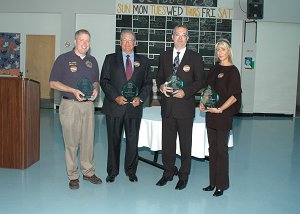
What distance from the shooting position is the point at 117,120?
3.94m

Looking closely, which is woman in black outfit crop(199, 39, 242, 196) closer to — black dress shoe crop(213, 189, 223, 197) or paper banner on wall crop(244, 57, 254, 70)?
black dress shoe crop(213, 189, 223, 197)

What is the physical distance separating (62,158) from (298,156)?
3527 mm

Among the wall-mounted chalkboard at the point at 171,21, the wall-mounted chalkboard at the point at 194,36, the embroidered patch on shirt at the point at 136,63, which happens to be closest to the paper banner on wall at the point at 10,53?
the wall-mounted chalkboard at the point at 171,21

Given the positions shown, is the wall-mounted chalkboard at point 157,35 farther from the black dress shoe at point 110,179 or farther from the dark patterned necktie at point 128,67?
the black dress shoe at point 110,179

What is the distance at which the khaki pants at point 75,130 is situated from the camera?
12.2 ft

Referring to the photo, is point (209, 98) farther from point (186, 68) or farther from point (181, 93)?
point (186, 68)

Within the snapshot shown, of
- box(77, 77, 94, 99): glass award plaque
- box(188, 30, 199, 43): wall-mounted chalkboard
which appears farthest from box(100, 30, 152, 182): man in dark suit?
box(188, 30, 199, 43): wall-mounted chalkboard

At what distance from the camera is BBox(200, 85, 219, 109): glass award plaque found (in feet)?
11.7

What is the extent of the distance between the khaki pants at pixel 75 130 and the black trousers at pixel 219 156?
47.8 inches

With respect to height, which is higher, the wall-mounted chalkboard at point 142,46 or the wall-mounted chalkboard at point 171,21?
the wall-mounted chalkboard at point 171,21

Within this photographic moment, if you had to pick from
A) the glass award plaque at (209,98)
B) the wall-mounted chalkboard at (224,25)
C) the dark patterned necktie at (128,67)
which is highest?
the wall-mounted chalkboard at (224,25)

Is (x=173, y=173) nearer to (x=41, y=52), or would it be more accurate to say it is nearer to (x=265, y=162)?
(x=265, y=162)

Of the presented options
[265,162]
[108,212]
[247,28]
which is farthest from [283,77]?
[108,212]

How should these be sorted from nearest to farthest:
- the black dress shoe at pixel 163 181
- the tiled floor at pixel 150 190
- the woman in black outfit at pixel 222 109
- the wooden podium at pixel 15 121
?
the tiled floor at pixel 150 190 → the woman in black outfit at pixel 222 109 → the black dress shoe at pixel 163 181 → the wooden podium at pixel 15 121
